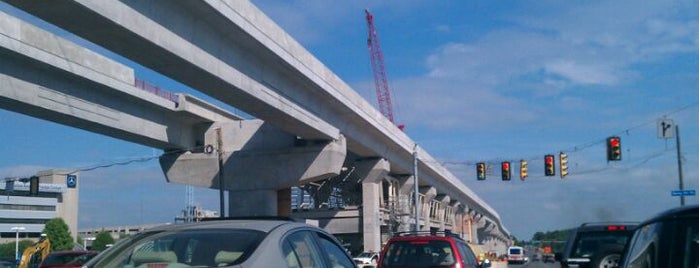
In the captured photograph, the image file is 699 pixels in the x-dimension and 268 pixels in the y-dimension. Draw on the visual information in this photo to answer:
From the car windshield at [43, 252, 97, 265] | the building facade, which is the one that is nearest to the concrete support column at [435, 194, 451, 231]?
the building facade

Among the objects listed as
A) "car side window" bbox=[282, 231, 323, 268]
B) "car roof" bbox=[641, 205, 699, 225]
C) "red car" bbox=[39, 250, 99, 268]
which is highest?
"car roof" bbox=[641, 205, 699, 225]

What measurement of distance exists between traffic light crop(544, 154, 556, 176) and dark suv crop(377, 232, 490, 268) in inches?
925

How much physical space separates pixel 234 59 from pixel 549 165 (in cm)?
1806

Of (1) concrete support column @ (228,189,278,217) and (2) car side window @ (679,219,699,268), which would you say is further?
(1) concrete support column @ (228,189,278,217)

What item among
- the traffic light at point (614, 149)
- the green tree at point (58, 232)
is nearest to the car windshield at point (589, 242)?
the traffic light at point (614, 149)

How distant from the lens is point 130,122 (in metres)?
32.8

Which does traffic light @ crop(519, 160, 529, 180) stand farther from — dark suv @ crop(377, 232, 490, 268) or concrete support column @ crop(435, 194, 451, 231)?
concrete support column @ crop(435, 194, 451, 231)

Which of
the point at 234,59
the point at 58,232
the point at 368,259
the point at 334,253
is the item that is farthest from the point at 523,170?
the point at 58,232

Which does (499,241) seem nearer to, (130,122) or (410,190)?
(410,190)

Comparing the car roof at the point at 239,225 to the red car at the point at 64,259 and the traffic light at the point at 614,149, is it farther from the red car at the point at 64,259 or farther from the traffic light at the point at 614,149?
the traffic light at the point at 614,149

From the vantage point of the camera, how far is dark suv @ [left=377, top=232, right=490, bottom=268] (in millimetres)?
14719

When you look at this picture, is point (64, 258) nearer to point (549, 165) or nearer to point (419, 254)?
point (419, 254)

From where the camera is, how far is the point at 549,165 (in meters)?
38.2

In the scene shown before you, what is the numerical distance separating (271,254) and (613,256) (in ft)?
27.6
